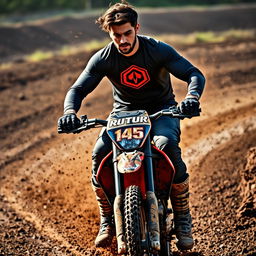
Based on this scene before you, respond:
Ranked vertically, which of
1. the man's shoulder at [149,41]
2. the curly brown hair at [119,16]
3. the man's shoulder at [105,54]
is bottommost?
the man's shoulder at [105,54]

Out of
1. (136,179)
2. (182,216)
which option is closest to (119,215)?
(136,179)

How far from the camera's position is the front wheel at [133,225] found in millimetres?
4039

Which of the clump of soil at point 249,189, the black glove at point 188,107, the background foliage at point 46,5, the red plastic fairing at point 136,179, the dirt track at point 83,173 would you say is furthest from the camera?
the background foliage at point 46,5

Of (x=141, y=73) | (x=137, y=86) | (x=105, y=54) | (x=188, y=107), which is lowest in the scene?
(x=188, y=107)

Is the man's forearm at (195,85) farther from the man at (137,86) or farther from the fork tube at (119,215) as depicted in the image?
the fork tube at (119,215)

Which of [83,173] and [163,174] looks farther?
[83,173]

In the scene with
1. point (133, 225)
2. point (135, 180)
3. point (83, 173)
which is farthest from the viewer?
point (83, 173)

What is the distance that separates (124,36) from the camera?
4.83 m

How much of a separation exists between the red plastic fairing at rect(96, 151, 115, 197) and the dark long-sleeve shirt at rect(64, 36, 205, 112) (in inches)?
27.0

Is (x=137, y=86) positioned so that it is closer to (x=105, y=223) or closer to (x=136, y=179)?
(x=136, y=179)

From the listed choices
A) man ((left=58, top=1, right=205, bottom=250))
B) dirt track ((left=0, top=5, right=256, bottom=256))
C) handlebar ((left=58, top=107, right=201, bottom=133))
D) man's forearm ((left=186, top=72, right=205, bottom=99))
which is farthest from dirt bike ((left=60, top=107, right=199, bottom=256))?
dirt track ((left=0, top=5, right=256, bottom=256))

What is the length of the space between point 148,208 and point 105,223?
0.88 meters

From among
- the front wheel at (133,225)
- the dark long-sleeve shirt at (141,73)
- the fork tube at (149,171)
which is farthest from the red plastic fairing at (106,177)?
the dark long-sleeve shirt at (141,73)

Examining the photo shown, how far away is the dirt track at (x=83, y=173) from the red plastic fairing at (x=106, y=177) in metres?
1.04
